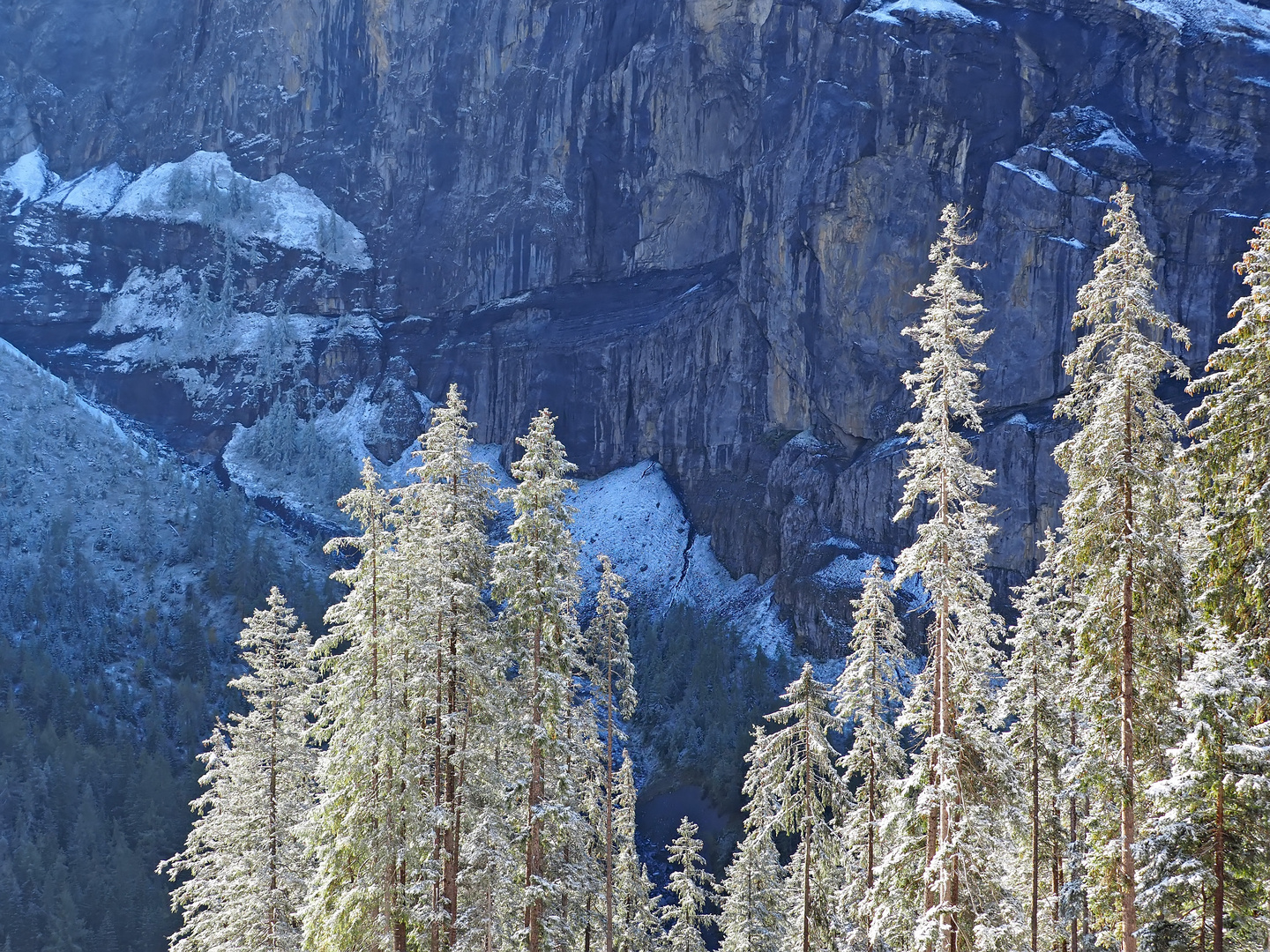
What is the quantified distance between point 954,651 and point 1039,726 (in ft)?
26.7

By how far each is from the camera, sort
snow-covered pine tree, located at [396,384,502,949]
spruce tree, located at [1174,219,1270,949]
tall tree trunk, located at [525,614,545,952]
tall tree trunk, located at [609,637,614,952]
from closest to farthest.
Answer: spruce tree, located at [1174,219,1270,949], snow-covered pine tree, located at [396,384,502,949], tall tree trunk, located at [525,614,545,952], tall tree trunk, located at [609,637,614,952]

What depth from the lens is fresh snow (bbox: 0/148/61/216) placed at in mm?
153750

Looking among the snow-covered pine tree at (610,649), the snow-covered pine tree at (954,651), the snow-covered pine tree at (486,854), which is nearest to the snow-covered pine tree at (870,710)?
the snow-covered pine tree at (954,651)

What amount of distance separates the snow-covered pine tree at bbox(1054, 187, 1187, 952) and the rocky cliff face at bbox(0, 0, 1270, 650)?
6758cm

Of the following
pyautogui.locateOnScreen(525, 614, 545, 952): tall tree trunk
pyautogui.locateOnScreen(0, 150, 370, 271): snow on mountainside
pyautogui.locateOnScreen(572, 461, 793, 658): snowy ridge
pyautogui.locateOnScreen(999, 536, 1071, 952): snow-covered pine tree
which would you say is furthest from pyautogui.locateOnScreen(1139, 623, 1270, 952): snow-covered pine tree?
pyautogui.locateOnScreen(0, 150, 370, 271): snow on mountainside

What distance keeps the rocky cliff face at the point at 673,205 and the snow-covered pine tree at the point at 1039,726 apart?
60.0 metres

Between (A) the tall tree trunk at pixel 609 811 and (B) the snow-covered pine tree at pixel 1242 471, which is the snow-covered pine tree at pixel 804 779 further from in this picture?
(B) the snow-covered pine tree at pixel 1242 471

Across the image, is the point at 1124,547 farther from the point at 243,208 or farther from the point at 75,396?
the point at 243,208

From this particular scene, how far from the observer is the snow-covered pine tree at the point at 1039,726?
20.4m

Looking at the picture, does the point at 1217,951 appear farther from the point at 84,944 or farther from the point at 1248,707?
the point at 84,944

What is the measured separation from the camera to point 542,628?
62.3 feet

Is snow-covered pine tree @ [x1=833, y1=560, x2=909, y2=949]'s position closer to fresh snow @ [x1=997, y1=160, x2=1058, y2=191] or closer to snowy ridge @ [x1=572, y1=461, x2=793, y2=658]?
snowy ridge @ [x1=572, y1=461, x2=793, y2=658]

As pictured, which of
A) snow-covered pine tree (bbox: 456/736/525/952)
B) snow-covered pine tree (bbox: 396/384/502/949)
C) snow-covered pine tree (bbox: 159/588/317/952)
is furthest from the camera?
snow-covered pine tree (bbox: 159/588/317/952)

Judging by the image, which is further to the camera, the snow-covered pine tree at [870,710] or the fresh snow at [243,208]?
the fresh snow at [243,208]
